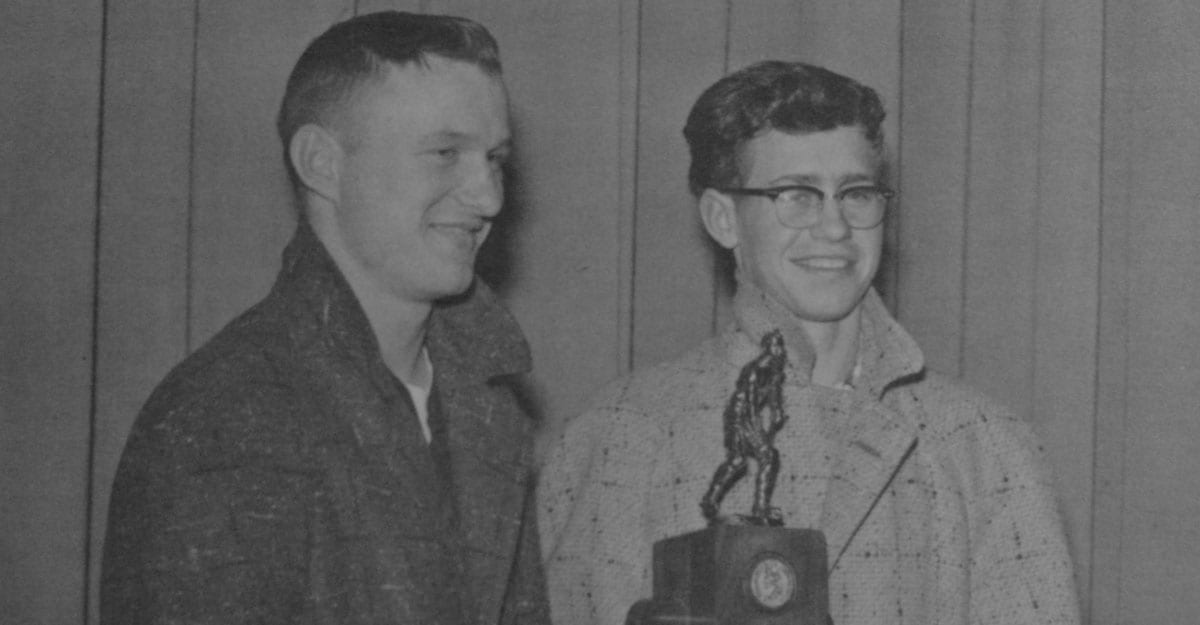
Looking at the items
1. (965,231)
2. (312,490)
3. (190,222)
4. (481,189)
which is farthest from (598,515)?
(965,231)

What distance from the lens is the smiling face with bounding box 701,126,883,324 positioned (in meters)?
2.50

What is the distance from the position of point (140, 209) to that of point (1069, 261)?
1.80 metres

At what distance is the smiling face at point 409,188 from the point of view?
2279 millimetres

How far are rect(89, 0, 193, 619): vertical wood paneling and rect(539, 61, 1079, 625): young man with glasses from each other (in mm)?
837

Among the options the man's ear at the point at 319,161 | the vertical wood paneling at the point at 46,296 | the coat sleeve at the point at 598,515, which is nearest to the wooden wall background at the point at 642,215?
the vertical wood paneling at the point at 46,296

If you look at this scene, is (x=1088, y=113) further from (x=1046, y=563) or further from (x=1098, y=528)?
(x=1046, y=563)

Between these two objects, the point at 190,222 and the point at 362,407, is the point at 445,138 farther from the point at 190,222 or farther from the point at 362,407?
the point at 190,222

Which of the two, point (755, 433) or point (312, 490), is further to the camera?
point (755, 433)

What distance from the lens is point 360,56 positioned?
91.5 inches

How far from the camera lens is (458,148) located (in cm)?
233

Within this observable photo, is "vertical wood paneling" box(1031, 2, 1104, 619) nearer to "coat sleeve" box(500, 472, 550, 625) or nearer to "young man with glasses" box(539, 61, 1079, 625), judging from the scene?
"young man with glasses" box(539, 61, 1079, 625)

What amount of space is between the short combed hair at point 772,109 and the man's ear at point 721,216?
0.06 ft

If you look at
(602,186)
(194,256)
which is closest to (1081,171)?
(602,186)

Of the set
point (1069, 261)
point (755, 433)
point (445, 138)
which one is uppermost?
point (445, 138)
